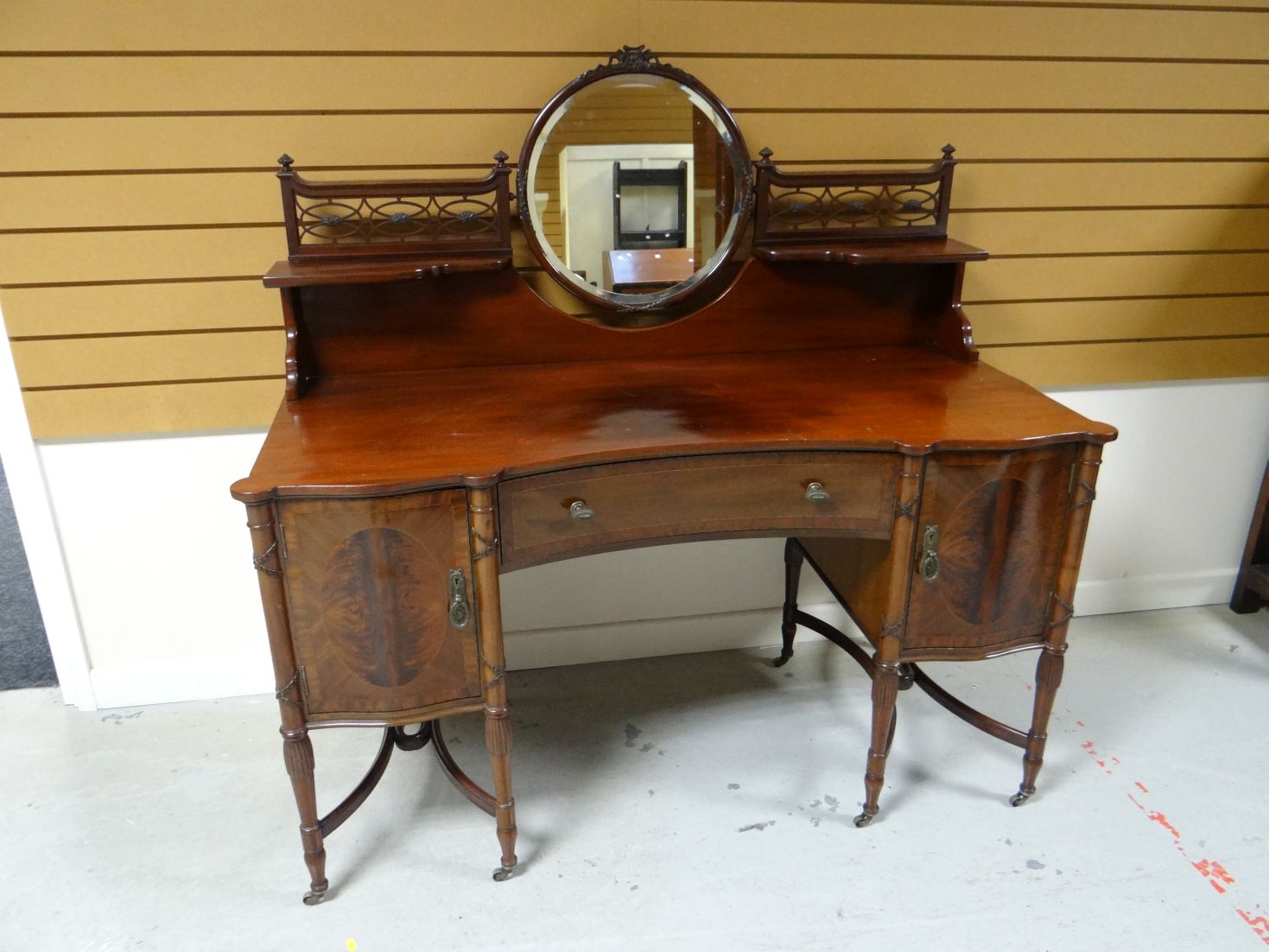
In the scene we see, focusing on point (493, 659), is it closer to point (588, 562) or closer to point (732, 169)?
point (588, 562)

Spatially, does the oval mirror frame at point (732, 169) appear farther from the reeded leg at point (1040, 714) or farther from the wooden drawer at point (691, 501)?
the reeded leg at point (1040, 714)

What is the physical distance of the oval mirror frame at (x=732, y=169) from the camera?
2.12 metres

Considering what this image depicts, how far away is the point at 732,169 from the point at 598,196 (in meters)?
0.35

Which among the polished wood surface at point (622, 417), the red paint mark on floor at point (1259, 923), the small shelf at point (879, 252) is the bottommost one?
the red paint mark on floor at point (1259, 923)

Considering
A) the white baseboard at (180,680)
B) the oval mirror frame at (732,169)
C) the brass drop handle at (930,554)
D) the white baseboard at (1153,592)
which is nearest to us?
the brass drop handle at (930,554)

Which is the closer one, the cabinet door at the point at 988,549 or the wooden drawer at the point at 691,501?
the wooden drawer at the point at 691,501

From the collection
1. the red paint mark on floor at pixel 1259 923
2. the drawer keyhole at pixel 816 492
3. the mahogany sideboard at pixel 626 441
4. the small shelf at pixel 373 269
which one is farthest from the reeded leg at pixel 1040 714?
the small shelf at pixel 373 269

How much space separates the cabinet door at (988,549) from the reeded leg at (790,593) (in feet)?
2.06

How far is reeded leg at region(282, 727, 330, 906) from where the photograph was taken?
1.79m

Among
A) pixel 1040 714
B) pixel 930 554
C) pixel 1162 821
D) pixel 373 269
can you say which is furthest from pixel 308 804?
pixel 1162 821

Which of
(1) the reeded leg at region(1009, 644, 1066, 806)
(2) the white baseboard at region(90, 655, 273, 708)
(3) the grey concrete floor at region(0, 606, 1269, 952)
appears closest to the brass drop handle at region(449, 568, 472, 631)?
(3) the grey concrete floor at region(0, 606, 1269, 952)

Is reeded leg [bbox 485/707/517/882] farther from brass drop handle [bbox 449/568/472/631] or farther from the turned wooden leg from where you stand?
brass drop handle [bbox 449/568/472/631]

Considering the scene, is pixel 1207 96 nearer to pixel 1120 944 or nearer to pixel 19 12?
pixel 1120 944

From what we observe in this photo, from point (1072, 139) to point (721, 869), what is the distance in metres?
2.09
